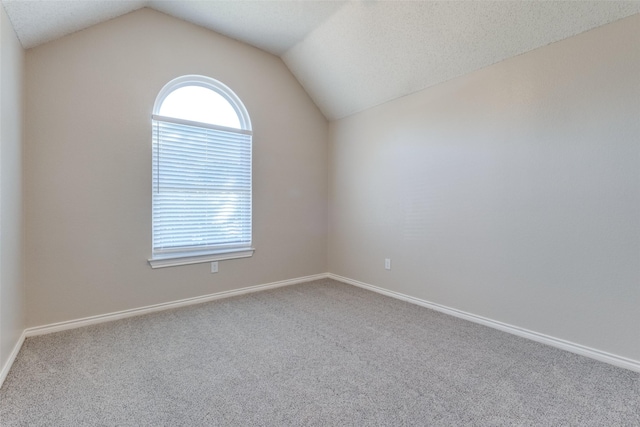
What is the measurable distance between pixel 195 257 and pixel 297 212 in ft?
4.43

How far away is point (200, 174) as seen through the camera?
10.5 ft

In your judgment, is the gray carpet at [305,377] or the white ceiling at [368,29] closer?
the gray carpet at [305,377]

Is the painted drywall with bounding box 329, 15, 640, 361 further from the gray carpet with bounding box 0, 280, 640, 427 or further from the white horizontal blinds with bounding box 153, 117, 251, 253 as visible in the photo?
the white horizontal blinds with bounding box 153, 117, 251, 253

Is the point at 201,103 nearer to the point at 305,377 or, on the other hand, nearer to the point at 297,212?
the point at 297,212

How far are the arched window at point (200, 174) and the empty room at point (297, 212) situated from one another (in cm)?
2

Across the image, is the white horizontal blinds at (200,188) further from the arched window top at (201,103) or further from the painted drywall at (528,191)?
the painted drywall at (528,191)

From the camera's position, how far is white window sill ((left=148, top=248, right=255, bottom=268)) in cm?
297

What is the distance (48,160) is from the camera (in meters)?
2.44

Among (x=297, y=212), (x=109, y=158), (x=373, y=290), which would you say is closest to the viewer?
(x=109, y=158)

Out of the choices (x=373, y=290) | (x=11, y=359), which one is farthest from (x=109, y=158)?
(x=373, y=290)

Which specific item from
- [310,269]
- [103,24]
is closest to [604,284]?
[310,269]

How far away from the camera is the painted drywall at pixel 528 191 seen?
78.9 inches

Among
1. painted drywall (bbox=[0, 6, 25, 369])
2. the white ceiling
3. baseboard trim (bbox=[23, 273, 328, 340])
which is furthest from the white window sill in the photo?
the white ceiling

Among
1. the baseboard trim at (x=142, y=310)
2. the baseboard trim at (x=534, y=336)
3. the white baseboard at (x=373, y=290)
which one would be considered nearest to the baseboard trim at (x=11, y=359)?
the white baseboard at (x=373, y=290)
